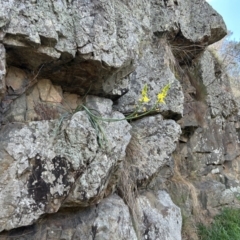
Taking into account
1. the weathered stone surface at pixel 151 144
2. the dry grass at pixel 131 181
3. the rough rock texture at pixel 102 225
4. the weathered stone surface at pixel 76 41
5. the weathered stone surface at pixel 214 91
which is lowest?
the rough rock texture at pixel 102 225

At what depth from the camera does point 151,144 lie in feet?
9.02

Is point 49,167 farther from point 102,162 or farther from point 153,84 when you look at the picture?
point 153,84

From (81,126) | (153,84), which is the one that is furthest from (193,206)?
(81,126)

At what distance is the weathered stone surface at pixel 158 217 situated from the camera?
7.79 feet

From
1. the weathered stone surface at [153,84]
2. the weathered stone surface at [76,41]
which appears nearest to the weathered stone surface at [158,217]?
the weathered stone surface at [153,84]

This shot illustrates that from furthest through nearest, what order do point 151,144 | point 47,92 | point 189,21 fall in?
point 189,21, point 151,144, point 47,92

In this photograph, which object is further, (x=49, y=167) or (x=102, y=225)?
(x=102, y=225)

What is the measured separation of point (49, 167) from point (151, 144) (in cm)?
123

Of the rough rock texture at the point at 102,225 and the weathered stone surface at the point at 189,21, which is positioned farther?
the weathered stone surface at the point at 189,21

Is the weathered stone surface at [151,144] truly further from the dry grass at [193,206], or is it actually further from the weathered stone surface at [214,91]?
the weathered stone surface at [214,91]

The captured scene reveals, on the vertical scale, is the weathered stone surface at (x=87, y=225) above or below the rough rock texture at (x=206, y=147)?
below

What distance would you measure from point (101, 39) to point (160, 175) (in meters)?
1.66

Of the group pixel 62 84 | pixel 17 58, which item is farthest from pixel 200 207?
pixel 17 58

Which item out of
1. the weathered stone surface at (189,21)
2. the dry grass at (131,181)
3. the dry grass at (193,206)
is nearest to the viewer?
the dry grass at (131,181)
